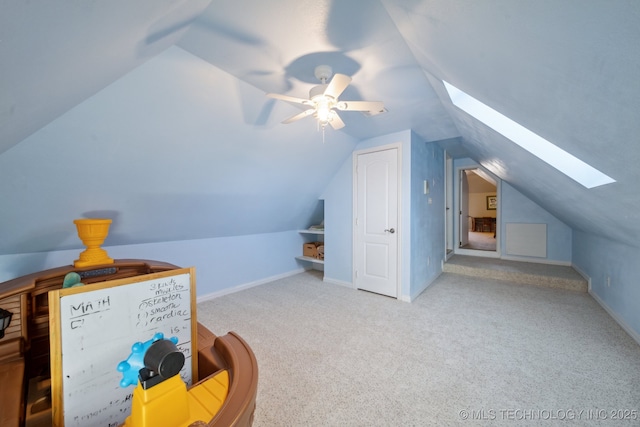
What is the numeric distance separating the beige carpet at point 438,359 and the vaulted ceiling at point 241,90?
1106 millimetres

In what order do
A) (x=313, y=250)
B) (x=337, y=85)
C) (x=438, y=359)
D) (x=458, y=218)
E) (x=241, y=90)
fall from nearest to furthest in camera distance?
(x=337, y=85) < (x=438, y=359) < (x=241, y=90) < (x=313, y=250) < (x=458, y=218)

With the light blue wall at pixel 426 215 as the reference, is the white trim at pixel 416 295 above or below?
below

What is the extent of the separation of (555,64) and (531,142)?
4.48ft

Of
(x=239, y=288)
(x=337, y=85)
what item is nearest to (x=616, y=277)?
(x=337, y=85)

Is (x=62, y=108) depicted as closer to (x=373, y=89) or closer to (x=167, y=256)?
(x=167, y=256)

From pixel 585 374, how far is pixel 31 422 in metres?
2.98

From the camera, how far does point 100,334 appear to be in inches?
22.5

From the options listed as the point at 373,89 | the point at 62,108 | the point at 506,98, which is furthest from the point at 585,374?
the point at 62,108

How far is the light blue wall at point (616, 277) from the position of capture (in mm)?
2096

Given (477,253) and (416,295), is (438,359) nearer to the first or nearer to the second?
(416,295)

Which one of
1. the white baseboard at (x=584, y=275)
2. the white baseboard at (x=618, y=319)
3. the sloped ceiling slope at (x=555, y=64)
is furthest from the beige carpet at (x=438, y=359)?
the sloped ceiling slope at (x=555, y=64)

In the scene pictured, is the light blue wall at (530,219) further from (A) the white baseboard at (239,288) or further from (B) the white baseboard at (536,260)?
(A) the white baseboard at (239,288)

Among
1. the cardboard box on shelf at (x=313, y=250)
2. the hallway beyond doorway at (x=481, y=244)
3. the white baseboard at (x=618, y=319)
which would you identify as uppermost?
the cardboard box on shelf at (x=313, y=250)

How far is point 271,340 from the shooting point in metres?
2.19
